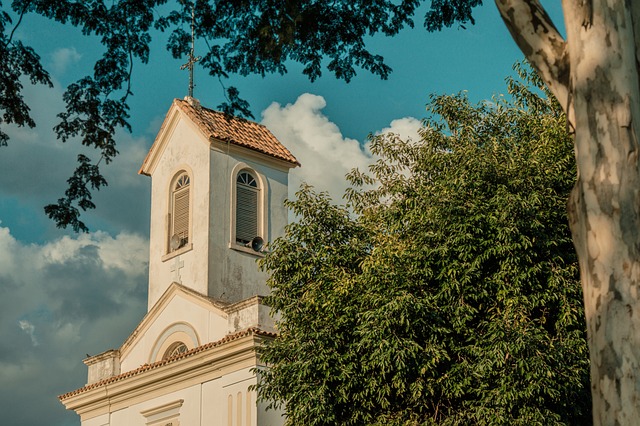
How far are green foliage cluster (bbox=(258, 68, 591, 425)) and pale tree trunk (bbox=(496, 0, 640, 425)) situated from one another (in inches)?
335

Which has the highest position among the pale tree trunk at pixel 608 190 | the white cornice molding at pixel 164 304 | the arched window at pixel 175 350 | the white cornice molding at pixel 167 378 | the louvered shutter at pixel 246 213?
the louvered shutter at pixel 246 213

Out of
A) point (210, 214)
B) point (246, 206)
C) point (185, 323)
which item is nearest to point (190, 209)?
point (210, 214)

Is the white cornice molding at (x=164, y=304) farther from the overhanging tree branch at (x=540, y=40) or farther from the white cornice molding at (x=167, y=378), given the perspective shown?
the overhanging tree branch at (x=540, y=40)

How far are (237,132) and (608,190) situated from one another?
70.5 ft

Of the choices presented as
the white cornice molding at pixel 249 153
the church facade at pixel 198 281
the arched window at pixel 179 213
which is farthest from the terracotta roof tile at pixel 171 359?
the white cornice molding at pixel 249 153

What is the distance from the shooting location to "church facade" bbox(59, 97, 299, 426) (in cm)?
2353

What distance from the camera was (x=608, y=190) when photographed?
7148 millimetres

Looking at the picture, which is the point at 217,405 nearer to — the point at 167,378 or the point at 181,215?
the point at 167,378

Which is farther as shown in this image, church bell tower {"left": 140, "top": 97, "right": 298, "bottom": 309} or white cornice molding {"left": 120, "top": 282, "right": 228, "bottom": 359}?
church bell tower {"left": 140, "top": 97, "right": 298, "bottom": 309}

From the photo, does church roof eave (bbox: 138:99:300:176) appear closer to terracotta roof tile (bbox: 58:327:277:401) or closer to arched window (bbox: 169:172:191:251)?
arched window (bbox: 169:172:191:251)

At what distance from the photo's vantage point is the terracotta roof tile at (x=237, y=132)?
90.0 feet

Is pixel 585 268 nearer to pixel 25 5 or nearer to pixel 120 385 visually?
pixel 25 5

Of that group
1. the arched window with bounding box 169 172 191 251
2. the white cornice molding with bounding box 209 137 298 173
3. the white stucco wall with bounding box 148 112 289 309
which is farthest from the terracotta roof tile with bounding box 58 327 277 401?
the white cornice molding with bounding box 209 137 298 173

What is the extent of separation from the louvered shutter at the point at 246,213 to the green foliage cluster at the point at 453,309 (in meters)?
8.14
